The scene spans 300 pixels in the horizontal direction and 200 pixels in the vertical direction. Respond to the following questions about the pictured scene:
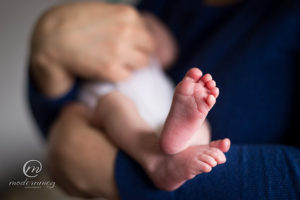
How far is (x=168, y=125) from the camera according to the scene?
37cm

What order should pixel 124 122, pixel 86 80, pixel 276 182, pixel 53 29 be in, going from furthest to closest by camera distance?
pixel 86 80, pixel 53 29, pixel 124 122, pixel 276 182

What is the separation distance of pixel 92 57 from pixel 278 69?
1.16 ft

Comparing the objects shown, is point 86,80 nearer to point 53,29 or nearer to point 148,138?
point 53,29

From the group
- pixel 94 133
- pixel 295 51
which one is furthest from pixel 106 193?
pixel 295 51

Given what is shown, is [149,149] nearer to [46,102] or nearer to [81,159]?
[81,159]

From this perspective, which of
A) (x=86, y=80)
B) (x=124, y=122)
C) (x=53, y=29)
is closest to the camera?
(x=124, y=122)

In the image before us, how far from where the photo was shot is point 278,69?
45cm

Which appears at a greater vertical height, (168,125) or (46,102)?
(168,125)

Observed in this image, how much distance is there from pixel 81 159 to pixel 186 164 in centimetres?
21

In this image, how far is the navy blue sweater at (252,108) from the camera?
35cm

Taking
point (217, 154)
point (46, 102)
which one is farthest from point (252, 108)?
point (46, 102)

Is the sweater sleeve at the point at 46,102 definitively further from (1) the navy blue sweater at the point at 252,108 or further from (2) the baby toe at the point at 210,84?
(2) the baby toe at the point at 210,84

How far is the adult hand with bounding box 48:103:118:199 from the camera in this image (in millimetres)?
448

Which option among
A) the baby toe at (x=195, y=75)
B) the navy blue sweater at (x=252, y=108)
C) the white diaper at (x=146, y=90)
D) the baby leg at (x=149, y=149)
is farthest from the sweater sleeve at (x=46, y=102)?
the baby toe at (x=195, y=75)
